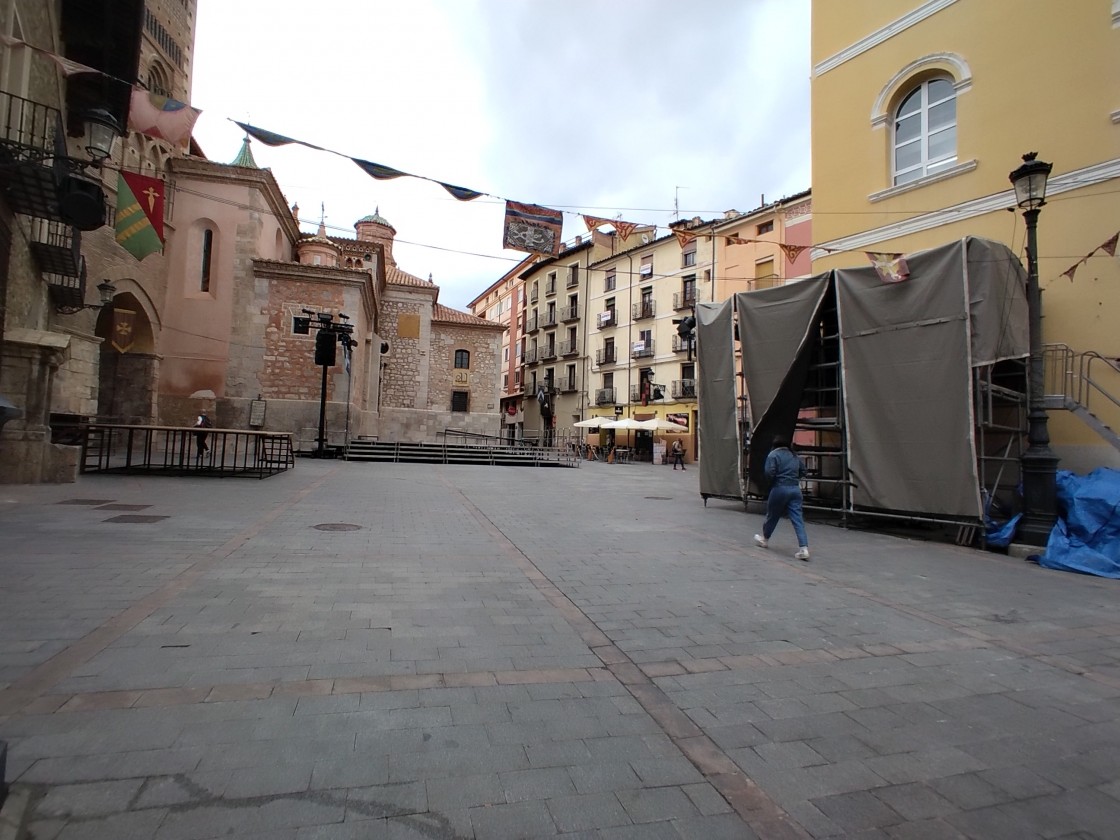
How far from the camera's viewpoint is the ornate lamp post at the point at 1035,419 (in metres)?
7.73

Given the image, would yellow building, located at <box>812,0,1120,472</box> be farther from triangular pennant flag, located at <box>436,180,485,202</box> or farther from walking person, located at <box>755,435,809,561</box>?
triangular pennant flag, located at <box>436,180,485,202</box>

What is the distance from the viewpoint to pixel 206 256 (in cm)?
2502

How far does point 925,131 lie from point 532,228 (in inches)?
302

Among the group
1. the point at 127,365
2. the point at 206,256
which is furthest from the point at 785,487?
the point at 206,256

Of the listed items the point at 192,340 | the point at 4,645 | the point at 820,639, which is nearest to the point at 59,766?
the point at 4,645

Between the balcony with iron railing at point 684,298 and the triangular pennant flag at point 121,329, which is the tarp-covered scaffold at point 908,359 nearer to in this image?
the triangular pennant flag at point 121,329

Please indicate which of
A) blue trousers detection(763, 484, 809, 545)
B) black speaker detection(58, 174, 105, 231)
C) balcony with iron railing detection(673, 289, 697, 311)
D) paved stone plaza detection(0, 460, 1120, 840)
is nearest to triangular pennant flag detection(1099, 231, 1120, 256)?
paved stone plaza detection(0, 460, 1120, 840)

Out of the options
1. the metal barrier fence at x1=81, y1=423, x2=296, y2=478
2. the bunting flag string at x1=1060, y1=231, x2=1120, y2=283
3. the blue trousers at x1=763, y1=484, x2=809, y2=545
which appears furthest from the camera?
the metal barrier fence at x1=81, y1=423, x2=296, y2=478

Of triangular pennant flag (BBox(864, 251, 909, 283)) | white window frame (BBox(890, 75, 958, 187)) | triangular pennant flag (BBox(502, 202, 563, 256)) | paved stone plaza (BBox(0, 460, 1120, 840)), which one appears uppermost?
white window frame (BBox(890, 75, 958, 187))

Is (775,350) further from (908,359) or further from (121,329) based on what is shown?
(121,329)

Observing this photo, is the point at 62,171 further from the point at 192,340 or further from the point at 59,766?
the point at 192,340

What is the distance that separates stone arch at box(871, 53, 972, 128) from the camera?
10.6 metres

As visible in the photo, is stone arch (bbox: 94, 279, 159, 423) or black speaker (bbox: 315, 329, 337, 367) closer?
black speaker (bbox: 315, 329, 337, 367)

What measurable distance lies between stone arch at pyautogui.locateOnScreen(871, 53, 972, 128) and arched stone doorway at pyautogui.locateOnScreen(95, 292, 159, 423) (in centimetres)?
2269
